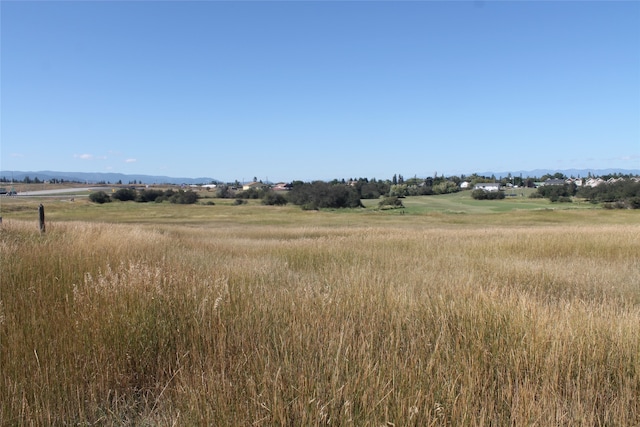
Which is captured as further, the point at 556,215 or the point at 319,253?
the point at 556,215

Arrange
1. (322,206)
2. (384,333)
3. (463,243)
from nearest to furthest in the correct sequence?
1. (384,333)
2. (463,243)
3. (322,206)

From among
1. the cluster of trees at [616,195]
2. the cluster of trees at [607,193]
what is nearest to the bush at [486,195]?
the cluster of trees at [607,193]

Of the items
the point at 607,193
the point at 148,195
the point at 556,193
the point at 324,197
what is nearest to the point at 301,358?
the point at 324,197

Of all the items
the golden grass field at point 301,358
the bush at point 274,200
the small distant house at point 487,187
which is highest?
the small distant house at point 487,187

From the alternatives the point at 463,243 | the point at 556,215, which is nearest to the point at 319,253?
the point at 463,243

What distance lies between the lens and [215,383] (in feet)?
8.86

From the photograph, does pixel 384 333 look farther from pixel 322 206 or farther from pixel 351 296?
pixel 322 206

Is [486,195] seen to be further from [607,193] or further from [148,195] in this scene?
[148,195]

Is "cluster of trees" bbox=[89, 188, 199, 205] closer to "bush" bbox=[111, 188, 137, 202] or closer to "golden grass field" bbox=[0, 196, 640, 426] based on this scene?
"bush" bbox=[111, 188, 137, 202]

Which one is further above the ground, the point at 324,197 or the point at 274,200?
the point at 324,197

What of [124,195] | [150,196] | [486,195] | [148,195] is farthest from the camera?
[486,195]

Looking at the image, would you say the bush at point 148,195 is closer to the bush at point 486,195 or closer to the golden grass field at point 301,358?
the bush at point 486,195

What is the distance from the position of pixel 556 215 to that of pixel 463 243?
45778 mm

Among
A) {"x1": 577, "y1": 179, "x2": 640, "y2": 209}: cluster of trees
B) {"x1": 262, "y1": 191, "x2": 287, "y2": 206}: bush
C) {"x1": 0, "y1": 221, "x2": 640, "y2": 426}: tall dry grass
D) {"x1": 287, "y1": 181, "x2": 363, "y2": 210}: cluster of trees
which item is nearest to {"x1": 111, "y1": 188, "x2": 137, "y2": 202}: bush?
{"x1": 262, "y1": 191, "x2": 287, "y2": 206}: bush
